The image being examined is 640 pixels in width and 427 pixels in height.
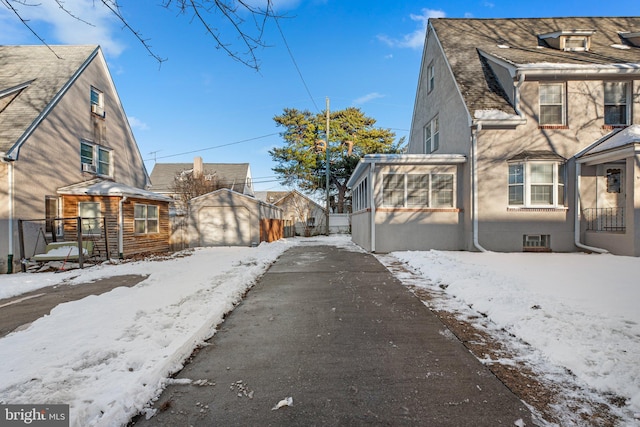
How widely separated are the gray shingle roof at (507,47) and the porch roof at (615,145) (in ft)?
8.32

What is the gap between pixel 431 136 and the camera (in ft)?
48.8

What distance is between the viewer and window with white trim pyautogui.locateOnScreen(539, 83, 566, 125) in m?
10.8

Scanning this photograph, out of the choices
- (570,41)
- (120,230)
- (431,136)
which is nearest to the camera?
(570,41)

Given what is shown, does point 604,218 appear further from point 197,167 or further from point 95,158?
point 197,167

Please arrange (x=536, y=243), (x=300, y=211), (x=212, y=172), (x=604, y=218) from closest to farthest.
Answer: (x=604, y=218), (x=536, y=243), (x=300, y=211), (x=212, y=172)

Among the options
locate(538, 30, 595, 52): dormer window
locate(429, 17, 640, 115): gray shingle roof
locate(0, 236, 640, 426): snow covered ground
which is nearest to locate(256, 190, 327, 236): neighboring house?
locate(429, 17, 640, 115): gray shingle roof

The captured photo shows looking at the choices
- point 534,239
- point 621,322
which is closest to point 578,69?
point 534,239

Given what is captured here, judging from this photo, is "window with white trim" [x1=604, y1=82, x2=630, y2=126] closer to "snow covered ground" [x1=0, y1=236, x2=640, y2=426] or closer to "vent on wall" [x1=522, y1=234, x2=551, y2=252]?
"vent on wall" [x1=522, y1=234, x2=551, y2=252]

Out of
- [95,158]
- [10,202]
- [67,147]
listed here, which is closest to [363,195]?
[95,158]

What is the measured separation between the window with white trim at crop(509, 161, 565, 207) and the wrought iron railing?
960mm

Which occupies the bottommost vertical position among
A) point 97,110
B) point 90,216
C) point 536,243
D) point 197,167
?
point 536,243

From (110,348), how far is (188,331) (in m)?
0.75

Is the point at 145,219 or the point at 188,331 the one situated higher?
the point at 145,219

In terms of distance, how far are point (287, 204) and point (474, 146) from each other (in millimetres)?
23881
